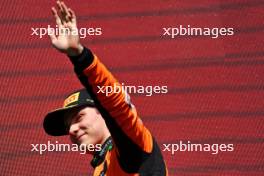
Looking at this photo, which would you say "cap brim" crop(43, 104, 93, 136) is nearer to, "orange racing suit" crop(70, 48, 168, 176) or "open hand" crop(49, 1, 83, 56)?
"orange racing suit" crop(70, 48, 168, 176)

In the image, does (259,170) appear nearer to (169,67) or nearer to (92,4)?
(169,67)

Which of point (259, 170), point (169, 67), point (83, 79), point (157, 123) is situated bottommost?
point (259, 170)

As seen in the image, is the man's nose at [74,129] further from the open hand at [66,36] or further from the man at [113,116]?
the open hand at [66,36]

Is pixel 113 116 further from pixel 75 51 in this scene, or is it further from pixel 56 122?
pixel 56 122

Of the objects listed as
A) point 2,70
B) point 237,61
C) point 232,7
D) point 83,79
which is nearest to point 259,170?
point 237,61

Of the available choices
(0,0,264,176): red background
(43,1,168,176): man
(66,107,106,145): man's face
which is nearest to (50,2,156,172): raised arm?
(43,1,168,176): man

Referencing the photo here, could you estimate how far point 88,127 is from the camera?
2371mm

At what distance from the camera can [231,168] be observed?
346 centimetres

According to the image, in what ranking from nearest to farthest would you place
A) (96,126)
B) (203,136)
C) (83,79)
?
(83,79)
(96,126)
(203,136)

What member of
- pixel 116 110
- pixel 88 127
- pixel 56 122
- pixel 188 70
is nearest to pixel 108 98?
pixel 116 110

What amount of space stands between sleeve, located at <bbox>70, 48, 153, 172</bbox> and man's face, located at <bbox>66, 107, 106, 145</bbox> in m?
0.33

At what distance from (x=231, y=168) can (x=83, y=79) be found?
5.41 ft

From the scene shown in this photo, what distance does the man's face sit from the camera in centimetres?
238

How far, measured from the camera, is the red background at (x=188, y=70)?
3455mm
